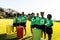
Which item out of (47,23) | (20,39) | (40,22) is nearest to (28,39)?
(20,39)

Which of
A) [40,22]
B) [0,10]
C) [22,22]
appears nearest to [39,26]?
[40,22]

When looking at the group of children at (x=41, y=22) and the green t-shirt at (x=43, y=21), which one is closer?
the group of children at (x=41, y=22)

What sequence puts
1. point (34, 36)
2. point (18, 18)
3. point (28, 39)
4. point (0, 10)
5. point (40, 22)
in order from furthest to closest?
point (0, 10) < point (18, 18) < point (28, 39) < point (40, 22) < point (34, 36)

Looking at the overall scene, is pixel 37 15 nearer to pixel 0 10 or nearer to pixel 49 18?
pixel 49 18

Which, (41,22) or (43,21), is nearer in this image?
(43,21)

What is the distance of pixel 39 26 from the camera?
595 inches

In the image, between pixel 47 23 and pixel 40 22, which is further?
pixel 40 22

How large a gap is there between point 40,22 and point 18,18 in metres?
3.71

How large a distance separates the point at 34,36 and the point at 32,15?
381cm

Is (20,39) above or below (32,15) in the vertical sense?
below

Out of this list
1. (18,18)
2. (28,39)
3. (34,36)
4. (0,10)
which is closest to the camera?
(34,36)

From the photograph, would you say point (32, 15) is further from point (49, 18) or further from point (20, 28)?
point (49, 18)

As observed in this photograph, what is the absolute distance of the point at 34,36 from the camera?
517 inches

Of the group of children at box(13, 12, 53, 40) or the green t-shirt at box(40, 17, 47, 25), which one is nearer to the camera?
the group of children at box(13, 12, 53, 40)
